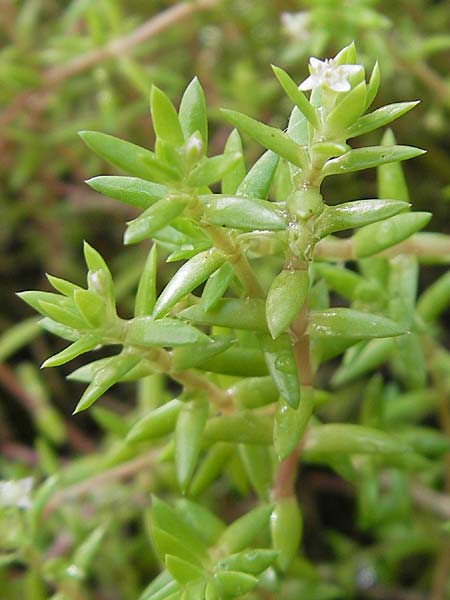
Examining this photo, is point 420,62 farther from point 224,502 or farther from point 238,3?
point 224,502

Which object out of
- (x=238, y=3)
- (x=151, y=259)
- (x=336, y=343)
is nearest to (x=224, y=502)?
(x=336, y=343)

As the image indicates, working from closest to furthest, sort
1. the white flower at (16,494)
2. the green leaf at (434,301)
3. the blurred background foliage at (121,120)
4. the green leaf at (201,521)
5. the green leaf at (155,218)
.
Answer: the green leaf at (155,218)
the green leaf at (201,521)
the white flower at (16,494)
the green leaf at (434,301)
the blurred background foliage at (121,120)

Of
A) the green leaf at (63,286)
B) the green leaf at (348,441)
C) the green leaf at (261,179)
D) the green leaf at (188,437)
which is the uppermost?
the green leaf at (261,179)

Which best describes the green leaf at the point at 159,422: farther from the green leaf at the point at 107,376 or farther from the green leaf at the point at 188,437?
the green leaf at the point at 107,376

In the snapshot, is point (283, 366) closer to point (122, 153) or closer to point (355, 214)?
point (355, 214)

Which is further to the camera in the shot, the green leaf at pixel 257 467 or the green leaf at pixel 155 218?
the green leaf at pixel 257 467

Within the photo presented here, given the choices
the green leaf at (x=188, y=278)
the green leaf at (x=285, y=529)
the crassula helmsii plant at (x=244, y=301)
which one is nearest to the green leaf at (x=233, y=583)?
the crassula helmsii plant at (x=244, y=301)
